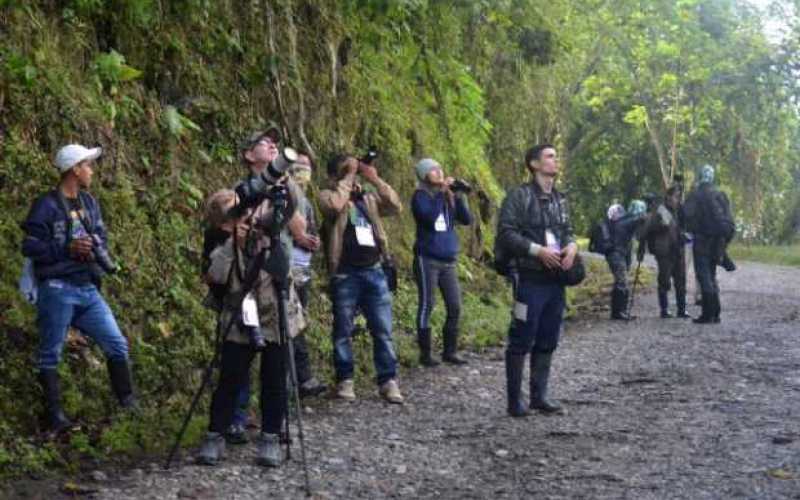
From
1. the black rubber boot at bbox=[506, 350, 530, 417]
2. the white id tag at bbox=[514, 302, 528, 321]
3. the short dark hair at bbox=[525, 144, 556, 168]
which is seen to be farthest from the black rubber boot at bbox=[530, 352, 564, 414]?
the short dark hair at bbox=[525, 144, 556, 168]

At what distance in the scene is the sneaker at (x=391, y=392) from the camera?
9867 millimetres

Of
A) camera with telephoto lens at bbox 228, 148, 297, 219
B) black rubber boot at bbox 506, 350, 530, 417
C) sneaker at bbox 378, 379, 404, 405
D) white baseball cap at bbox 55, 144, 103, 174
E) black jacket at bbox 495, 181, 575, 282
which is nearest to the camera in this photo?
camera with telephoto lens at bbox 228, 148, 297, 219

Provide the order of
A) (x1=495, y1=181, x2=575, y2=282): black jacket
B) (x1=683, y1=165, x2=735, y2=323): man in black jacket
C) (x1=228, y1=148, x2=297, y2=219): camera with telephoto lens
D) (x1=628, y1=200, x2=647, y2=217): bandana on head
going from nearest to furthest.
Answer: (x1=228, y1=148, x2=297, y2=219): camera with telephoto lens → (x1=495, y1=181, x2=575, y2=282): black jacket → (x1=683, y1=165, x2=735, y2=323): man in black jacket → (x1=628, y1=200, x2=647, y2=217): bandana on head

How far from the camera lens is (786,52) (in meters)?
42.8

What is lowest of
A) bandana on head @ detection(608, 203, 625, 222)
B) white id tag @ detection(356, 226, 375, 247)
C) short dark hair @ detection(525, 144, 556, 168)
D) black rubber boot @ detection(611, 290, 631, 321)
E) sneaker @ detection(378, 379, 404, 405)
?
sneaker @ detection(378, 379, 404, 405)

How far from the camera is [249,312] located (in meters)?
7.07

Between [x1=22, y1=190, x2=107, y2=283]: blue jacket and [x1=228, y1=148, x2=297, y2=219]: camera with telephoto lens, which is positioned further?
[x1=22, y1=190, x2=107, y2=283]: blue jacket

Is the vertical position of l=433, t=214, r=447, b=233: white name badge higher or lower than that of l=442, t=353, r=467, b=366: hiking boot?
higher

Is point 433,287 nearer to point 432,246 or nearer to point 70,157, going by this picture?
point 432,246

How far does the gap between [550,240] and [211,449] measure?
329 cm

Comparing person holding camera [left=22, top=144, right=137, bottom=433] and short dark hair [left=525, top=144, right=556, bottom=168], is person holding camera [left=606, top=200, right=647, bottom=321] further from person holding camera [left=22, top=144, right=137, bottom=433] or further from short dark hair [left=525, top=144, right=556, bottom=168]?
person holding camera [left=22, top=144, right=137, bottom=433]

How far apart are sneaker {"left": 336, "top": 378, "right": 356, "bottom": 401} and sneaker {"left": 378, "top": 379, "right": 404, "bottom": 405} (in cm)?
26

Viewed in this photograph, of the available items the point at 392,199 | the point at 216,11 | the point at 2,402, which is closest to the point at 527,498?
the point at 2,402

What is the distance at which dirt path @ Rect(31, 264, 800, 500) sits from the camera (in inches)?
266
